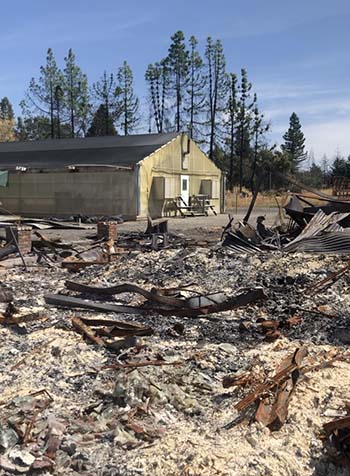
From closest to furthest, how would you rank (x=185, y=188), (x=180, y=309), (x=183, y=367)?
(x=183, y=367) → (x=180, y=309) → (x=185, y=188)

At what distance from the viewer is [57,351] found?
209 inches

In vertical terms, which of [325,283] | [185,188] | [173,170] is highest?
[173,170]

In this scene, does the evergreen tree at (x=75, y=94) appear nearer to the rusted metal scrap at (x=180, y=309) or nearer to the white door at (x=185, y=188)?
the white door at (x=185, y=188)

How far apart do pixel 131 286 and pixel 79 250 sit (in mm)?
5026

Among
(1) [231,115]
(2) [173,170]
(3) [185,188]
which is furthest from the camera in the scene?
(1) [231,115]

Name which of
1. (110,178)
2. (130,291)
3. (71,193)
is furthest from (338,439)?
(71,193)

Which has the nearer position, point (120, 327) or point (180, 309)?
point (120, 327)

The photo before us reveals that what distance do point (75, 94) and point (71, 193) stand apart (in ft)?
99.5

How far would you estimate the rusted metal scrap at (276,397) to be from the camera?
397 cm

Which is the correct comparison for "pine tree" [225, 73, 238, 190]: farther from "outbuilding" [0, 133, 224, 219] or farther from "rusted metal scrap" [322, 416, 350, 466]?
"rusted metal scrap" [322, 416, 350, 466]

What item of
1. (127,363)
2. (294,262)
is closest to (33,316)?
(127,363)

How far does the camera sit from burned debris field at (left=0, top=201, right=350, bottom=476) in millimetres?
3611

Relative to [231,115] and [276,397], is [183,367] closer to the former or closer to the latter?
[276,397]

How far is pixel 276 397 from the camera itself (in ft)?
14.0
